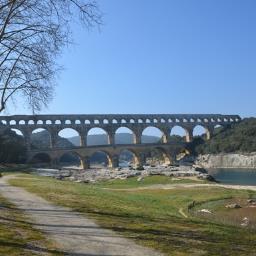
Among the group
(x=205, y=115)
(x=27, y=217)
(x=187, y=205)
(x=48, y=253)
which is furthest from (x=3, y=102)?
(x=205, y=115)

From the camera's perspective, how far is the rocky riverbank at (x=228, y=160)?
11900 centimetres

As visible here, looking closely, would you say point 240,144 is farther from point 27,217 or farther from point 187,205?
point 27,217

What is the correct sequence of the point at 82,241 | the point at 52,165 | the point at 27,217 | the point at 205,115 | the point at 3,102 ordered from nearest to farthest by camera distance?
the point at 82,241
the point at 27,217
the point at 3,102
the point at 52,165
the point at 205,115

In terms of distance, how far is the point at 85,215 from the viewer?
15.7m

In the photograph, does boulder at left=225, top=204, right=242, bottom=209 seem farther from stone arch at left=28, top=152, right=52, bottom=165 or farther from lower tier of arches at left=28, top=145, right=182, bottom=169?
stone arch at left=28, top=152, right=52, bottom=165

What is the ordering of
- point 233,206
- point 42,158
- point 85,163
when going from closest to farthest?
point 233,206
point 42,158
point 85,163

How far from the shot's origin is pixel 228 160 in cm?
12688

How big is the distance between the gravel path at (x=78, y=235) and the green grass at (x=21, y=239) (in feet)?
0.82

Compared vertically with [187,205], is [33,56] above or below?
above

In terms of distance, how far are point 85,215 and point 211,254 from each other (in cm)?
648

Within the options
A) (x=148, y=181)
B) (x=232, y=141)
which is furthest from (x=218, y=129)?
(x=148, y=181)

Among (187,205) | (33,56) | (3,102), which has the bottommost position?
(187,205)

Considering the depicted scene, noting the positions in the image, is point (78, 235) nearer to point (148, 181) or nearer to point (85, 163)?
point (148, 181)

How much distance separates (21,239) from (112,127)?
11687 cm
